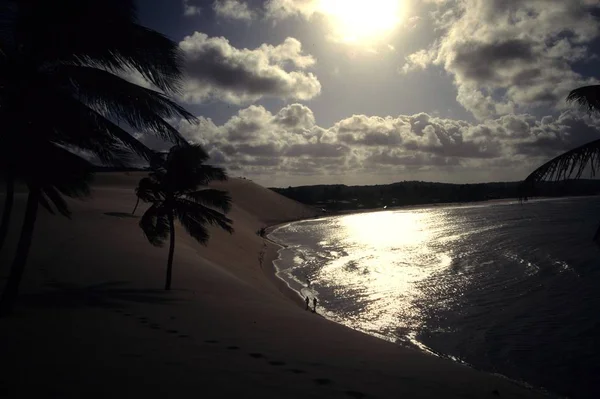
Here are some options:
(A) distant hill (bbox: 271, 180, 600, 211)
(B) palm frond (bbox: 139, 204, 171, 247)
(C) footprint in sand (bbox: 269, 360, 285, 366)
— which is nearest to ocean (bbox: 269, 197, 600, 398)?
(C) footprint in sand (bbox: 269, 360, 285, 366)

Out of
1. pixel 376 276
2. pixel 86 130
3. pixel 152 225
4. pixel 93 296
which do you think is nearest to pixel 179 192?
pixel 152 225

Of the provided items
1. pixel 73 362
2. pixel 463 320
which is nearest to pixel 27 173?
pixel 73 362

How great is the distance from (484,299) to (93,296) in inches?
643

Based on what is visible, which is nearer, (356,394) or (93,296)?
(356,394)

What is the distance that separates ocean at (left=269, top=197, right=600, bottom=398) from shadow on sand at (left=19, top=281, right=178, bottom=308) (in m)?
7.57

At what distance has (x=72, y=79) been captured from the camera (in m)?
7.58

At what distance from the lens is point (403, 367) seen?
778cm

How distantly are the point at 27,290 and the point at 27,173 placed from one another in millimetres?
7182

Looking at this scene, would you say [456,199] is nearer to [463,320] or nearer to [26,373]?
[463,320]

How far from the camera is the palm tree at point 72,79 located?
669cm

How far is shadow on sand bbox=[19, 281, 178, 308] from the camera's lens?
10327 mm

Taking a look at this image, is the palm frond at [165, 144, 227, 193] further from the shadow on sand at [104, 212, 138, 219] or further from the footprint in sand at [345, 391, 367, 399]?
the shadow on sand at [104, 212, 138, 219]

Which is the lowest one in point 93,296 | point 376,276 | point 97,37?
point 376,276

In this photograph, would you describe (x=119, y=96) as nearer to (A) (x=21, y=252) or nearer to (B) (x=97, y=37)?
(B) (x=97, y=37)
